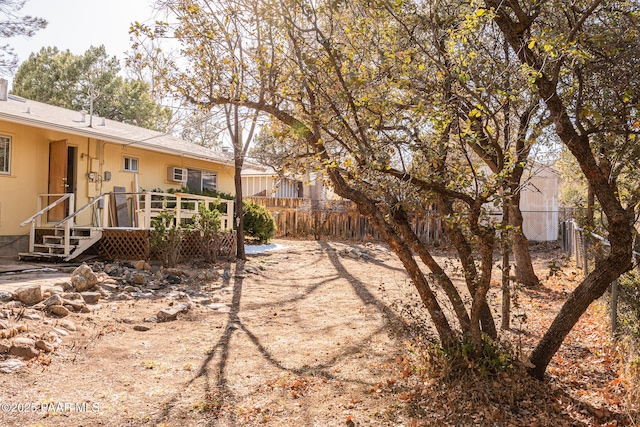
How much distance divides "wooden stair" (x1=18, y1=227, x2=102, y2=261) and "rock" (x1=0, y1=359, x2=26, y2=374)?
21.4 ft

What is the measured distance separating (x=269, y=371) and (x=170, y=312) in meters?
2.62

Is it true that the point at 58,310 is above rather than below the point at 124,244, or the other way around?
below

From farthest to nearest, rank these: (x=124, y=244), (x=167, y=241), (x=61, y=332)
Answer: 1. (x=124, y=244)
2. (x=167, y=241)
3. (x=61, y=332)

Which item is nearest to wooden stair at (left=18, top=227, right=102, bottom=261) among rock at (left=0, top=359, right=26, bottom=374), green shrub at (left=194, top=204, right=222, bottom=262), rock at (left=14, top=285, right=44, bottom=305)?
green shrub at (left=194, top=204, right=222, bottom=262)

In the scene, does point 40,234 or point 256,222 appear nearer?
point 40,234

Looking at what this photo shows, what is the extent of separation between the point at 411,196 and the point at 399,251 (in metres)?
0.66

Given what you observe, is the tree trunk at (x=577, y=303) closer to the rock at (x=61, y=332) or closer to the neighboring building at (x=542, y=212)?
the rock at (x=61, y=332)

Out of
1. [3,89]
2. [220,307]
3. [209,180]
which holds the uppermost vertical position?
[3,89]

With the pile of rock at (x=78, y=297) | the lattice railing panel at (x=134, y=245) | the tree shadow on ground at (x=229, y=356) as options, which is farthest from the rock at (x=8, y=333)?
the lattice railing panel at (x=134, y=245)

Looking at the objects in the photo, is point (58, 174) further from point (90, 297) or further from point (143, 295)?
point (90, 297)

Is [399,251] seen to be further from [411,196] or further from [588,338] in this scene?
[588,338]

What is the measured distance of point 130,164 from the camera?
13922 mm

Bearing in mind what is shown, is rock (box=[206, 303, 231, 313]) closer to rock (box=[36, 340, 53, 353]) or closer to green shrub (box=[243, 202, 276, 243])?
rock (box=[36, 340, 53, 353])

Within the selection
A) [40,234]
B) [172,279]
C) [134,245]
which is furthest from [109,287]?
[40,234]
